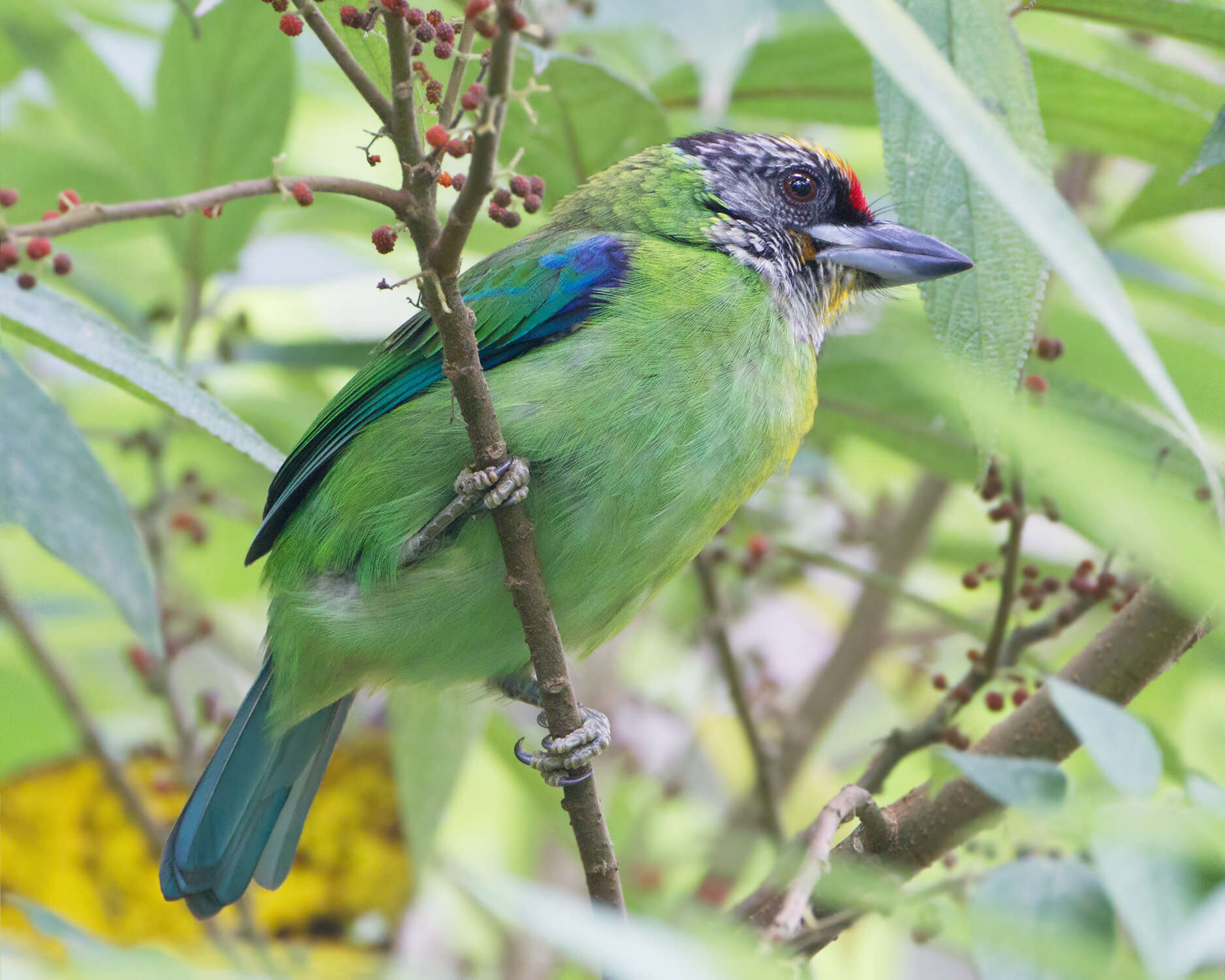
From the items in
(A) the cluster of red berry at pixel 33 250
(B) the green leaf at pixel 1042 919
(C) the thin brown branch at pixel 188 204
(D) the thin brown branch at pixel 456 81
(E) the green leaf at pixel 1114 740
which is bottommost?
(B) the green leaf at pixel 1042 919

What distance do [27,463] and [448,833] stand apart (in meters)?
2.28

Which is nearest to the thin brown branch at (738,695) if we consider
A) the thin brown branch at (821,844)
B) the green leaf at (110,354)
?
the thin brown branch at (821,844)

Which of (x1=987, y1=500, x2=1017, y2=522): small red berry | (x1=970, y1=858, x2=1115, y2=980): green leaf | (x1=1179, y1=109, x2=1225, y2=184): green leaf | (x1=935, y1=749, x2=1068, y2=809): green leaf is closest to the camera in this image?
(x1=970, y1=858, x2=1115, y2=980): green leaf

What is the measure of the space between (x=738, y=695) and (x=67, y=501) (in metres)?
1.43

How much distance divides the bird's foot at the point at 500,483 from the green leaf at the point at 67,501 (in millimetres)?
474

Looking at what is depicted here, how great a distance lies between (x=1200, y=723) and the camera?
2.76 metres

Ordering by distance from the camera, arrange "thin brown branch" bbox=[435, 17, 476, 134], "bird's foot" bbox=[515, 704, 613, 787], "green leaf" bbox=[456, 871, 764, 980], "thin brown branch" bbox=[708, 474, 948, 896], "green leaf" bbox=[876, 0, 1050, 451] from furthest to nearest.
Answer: "thin brown branch" bbox=[708, 474, 948, 896]
"bird's foot" bbox=[515, 704, 613, 787]
"green leaf" bbox=[876, 0, 1050, 451]
"thin brown branch" bbox=[435, 17, 476, 134]
"green leaf" bbox=[456, 871, 764, 980]

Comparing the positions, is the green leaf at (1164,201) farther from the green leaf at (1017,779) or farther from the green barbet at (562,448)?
the green leaf at (1017,779)

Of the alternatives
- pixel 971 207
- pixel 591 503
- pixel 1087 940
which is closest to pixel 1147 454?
pixel 971 207

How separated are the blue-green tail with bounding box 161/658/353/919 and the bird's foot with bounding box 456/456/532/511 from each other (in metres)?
0.93

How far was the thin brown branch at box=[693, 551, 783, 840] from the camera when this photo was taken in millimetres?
2795

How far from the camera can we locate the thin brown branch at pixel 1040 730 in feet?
5.85

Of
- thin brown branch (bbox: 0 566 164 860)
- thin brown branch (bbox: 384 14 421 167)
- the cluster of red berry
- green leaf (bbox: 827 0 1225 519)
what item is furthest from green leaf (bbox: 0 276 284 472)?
green leaf (bbox: 827 0 1225 519)

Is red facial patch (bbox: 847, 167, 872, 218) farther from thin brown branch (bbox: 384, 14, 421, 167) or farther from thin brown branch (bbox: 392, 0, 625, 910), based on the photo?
thin brown branch (bbox: 384, 14, 421, 167)
